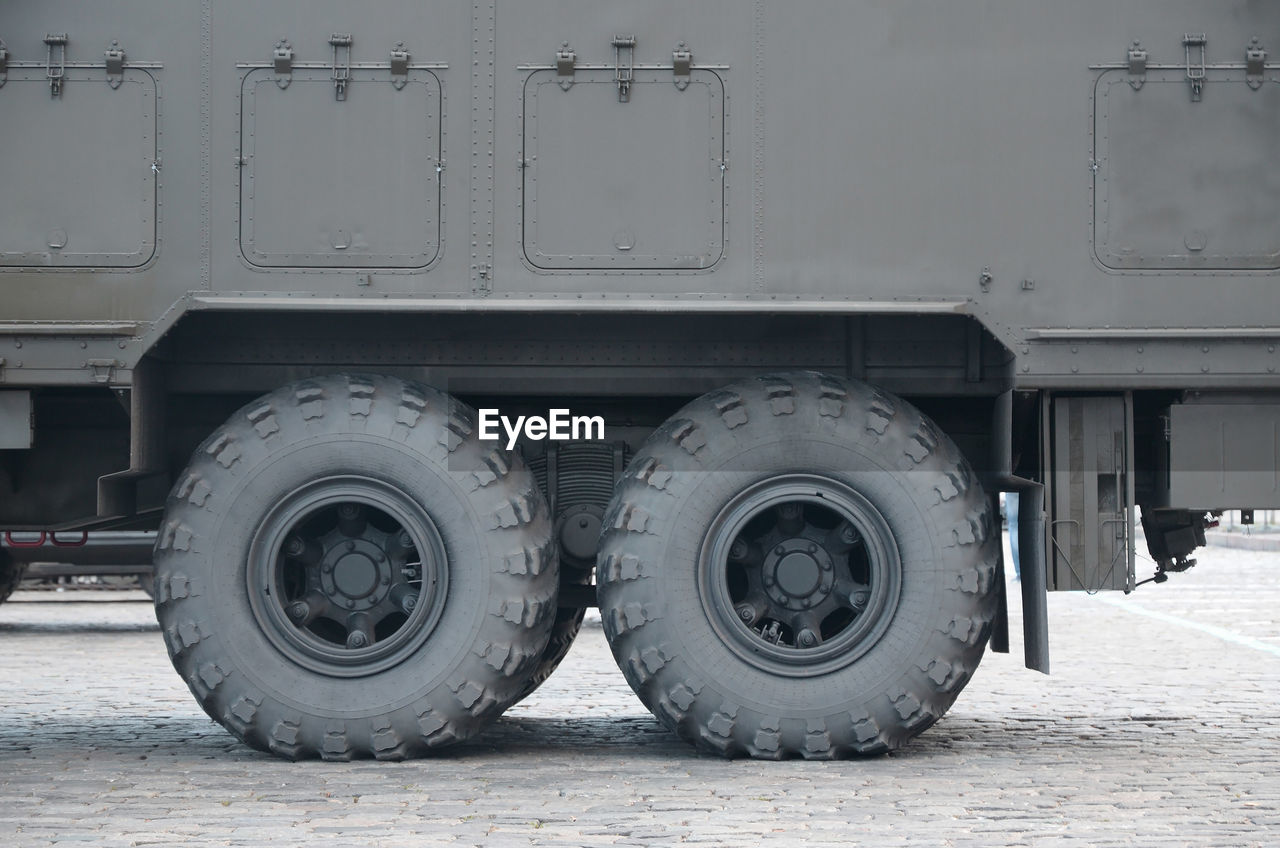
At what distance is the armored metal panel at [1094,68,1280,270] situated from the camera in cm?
745

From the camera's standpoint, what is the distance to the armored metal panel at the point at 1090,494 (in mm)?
7578

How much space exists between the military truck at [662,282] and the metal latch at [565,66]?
28 mm

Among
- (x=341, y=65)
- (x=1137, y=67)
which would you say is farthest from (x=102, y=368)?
(x=1137, y=67)

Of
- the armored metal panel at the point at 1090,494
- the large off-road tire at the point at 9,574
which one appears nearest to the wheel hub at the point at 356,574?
the armored metal panel at the point at 1090,494

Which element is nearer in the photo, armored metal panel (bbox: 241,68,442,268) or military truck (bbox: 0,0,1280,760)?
military truck (bbox: 0,0,1280,760)

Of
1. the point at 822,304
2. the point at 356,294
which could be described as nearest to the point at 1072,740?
the point at 822,304

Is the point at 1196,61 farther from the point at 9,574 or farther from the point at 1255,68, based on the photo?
the point at 9,574

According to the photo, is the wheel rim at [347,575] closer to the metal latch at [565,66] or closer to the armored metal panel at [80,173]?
the armored metal panel at [80,173]

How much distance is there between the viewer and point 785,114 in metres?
7.50

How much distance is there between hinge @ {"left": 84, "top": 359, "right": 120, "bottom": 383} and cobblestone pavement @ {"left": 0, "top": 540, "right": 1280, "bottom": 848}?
182cm

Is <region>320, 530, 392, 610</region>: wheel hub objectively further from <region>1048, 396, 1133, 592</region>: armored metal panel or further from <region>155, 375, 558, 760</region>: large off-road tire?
<region>1048, 396, 1133, 592</region>: armored metal panel

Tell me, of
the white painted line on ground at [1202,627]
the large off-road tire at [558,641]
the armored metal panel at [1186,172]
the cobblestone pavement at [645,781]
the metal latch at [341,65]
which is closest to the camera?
the cobblestone pavement at [645,781]

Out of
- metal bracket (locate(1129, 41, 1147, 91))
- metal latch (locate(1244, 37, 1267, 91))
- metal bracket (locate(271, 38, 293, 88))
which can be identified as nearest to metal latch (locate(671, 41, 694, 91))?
metal bracket (locate(271, 38, 293, 88))

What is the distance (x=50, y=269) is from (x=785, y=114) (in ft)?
11.8
